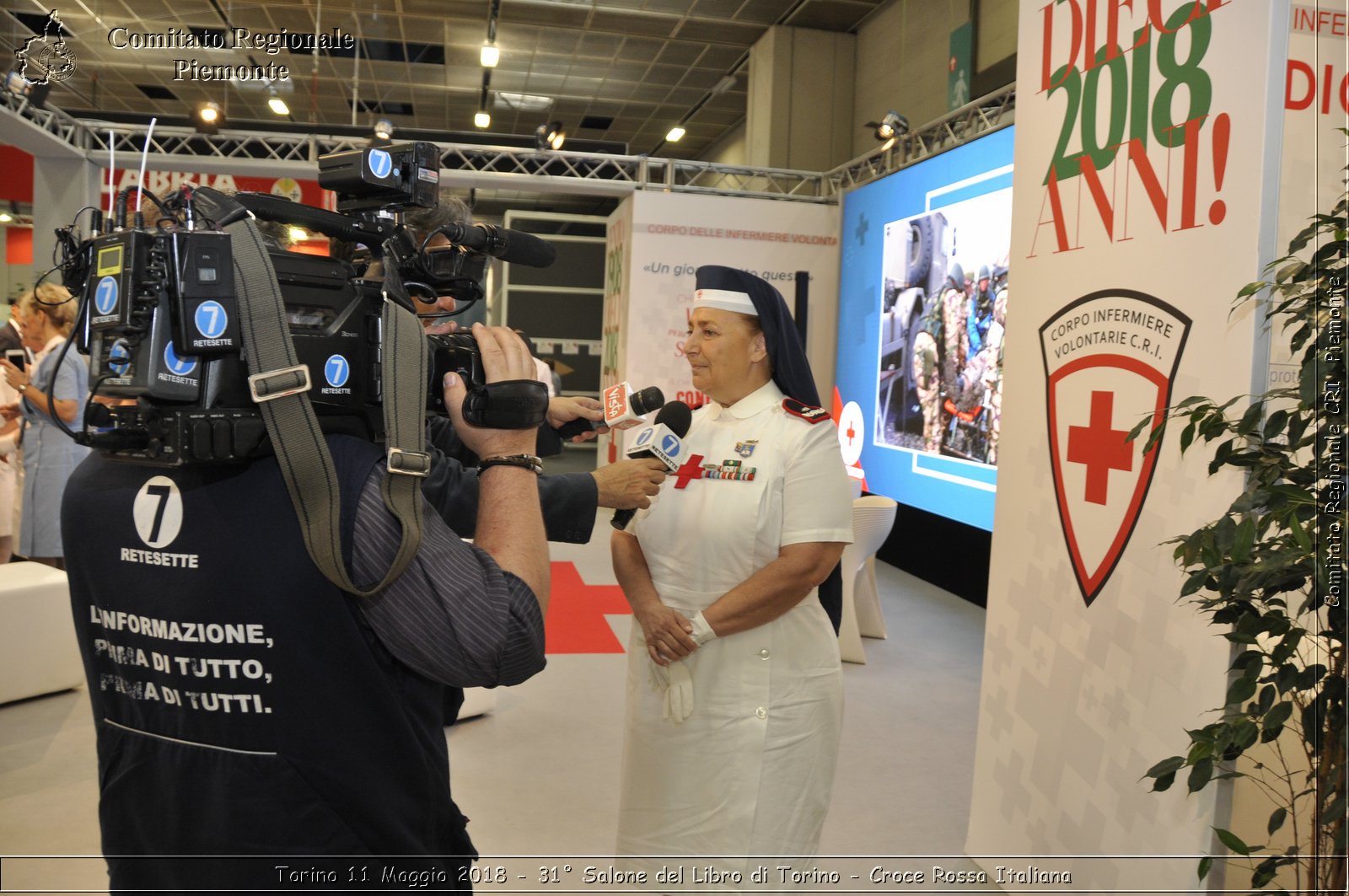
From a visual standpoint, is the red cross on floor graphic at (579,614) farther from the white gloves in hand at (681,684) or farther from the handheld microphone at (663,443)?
the handheld microphone at (663,443)

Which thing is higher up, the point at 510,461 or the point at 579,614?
the point at 510,461

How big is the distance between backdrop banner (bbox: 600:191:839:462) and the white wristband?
6897 millimetres

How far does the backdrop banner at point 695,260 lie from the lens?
902 centimetres

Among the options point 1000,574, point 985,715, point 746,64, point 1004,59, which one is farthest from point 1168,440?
point 746,64

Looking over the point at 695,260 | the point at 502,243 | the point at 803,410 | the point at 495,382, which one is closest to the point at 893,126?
the point at 695,260

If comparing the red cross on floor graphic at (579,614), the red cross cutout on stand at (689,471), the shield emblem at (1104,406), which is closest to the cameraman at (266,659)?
the red cross cutout on stand at (689,471)

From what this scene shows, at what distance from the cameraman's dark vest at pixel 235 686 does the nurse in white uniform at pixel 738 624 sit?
41.8 inches

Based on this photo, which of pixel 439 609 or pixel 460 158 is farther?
pixel 460 158

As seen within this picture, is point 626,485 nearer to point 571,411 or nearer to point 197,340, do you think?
point 571,411

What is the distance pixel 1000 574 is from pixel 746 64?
32.4 feet

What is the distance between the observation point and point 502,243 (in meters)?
1.18

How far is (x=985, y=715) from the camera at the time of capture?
2.74 meters

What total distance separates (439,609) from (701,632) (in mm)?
1107

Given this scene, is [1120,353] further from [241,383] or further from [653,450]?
[241,383]
